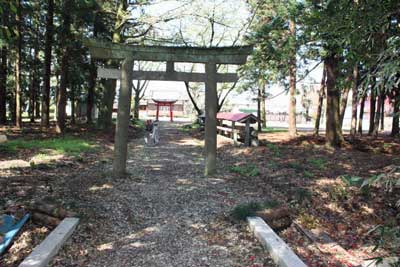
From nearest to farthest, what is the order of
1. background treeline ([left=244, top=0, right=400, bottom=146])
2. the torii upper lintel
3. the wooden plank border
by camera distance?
background treeline ([left=244, top=0, right=400, bottom=146]) → the wooden plank border → the torii upper lintel

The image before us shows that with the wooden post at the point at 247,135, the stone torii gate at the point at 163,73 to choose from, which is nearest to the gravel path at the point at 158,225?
the stone torii gate at the point at 163,73

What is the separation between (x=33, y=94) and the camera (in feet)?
76.0

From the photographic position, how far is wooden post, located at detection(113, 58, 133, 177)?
7.32 meters

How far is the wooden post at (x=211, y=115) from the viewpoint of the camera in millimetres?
7863

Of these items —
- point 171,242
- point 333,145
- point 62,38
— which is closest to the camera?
point 171,242

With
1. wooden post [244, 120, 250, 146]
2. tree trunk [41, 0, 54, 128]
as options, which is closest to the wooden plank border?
wooden post [244, 120, 250, 146]

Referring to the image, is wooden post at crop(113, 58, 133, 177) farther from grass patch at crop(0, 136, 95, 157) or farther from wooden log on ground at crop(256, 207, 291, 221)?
wooden log on ground at crop(256, 207, 291, 221)

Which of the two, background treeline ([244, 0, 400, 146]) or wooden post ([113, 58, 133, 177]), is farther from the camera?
wooden post ([113, 58, 133, 177])

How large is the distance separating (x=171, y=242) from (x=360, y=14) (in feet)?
11.8

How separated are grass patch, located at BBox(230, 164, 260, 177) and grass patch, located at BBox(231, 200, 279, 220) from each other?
2.61 meters

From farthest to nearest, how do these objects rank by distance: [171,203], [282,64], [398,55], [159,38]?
[159,38]
[282,64]
[171,203]
[398,55]

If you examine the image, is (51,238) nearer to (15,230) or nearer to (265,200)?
(15,230)

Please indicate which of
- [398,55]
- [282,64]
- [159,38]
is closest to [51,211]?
[398,55]

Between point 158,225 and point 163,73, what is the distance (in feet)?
13.2
